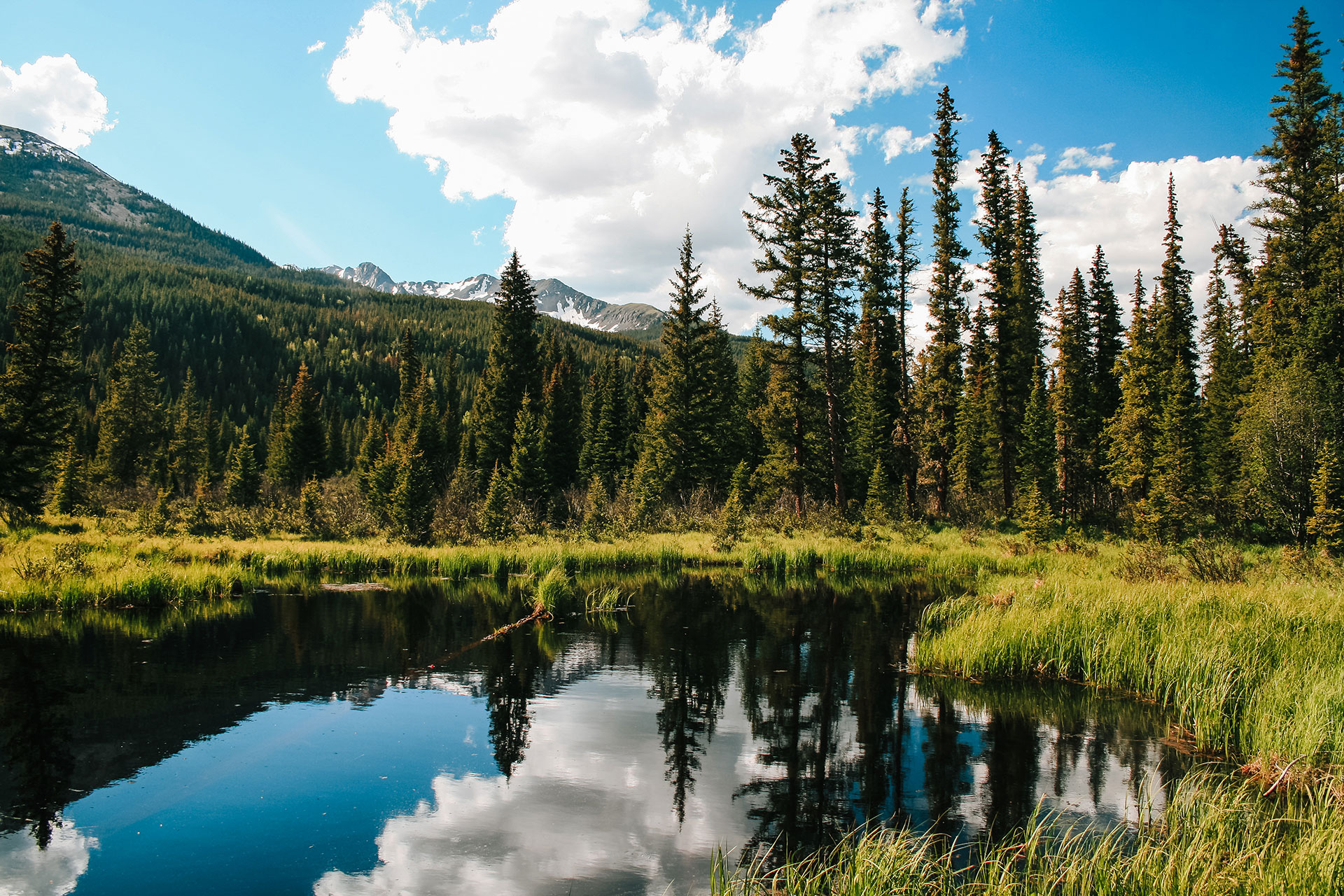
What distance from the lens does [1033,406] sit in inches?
1757

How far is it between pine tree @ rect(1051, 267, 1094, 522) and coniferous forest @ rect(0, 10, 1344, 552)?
267 mm

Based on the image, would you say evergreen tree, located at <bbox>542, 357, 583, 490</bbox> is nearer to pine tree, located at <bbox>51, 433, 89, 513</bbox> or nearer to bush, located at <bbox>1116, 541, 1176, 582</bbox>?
pine tree, located at <bbox>51, 433, 89, 513</bbox>

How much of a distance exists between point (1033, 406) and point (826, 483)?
579 inches

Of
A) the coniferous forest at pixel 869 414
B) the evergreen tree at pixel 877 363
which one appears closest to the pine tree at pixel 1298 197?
the coniferous forest at pixel 869 414

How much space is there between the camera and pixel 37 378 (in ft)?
102

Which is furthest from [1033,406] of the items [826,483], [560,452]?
[560,452]

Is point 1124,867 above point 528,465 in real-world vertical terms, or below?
below

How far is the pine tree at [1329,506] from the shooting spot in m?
22.2

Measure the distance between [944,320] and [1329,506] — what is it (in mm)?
17066

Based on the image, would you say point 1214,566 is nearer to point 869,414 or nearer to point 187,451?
point 869,414

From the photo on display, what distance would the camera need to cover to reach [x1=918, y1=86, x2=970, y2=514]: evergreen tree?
113ft

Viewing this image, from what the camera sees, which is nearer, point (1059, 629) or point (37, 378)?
point (1059, 629)

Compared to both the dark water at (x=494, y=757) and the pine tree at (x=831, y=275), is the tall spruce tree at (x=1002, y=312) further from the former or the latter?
the dark water at (x=494, y=757)

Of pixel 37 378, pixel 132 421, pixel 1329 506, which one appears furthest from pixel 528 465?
pixel 132 421
